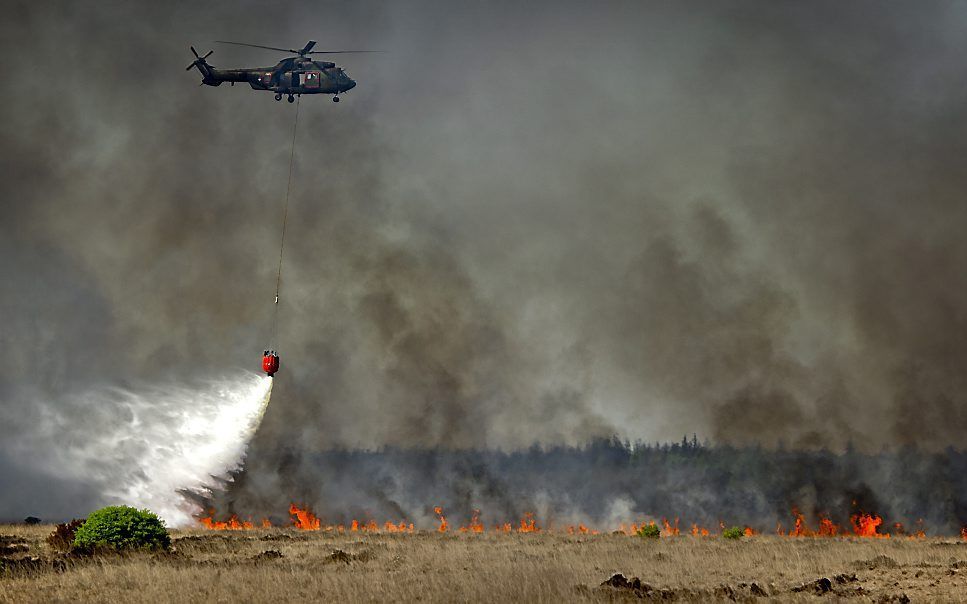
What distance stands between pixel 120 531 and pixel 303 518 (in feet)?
120

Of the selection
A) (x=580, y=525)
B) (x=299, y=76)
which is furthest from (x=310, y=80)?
(x=580, y=525)

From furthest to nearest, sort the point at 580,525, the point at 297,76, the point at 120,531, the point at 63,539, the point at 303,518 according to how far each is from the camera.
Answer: the point at 580,525 → the point at 303,518 → the point at 297,76 → the point at 63,539 → the point at 120,531

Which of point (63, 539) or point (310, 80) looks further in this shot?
point (310, 80)

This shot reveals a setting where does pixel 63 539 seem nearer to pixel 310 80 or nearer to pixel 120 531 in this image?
pixel 120 531

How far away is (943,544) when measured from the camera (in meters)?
43.8

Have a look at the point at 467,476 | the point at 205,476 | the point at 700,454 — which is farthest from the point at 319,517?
the point at 700,454

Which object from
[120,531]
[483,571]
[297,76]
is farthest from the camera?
[297,76]

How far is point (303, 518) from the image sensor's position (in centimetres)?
6725

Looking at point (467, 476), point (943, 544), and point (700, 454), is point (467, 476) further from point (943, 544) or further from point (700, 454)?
point (943, 544)

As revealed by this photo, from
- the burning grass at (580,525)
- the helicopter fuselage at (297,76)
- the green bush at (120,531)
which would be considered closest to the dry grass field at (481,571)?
the green bush at (120,531)

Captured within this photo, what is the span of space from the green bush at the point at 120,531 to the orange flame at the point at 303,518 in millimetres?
30832

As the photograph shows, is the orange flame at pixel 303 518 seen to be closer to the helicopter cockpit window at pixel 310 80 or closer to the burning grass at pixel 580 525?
the burning grass at pixel 580 525

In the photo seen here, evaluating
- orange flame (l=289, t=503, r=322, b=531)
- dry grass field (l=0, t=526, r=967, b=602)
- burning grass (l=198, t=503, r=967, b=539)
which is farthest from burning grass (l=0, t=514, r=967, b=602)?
burning grass (l=198, t=503, r=967, b=539)

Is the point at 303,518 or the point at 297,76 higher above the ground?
the point at 297,76
